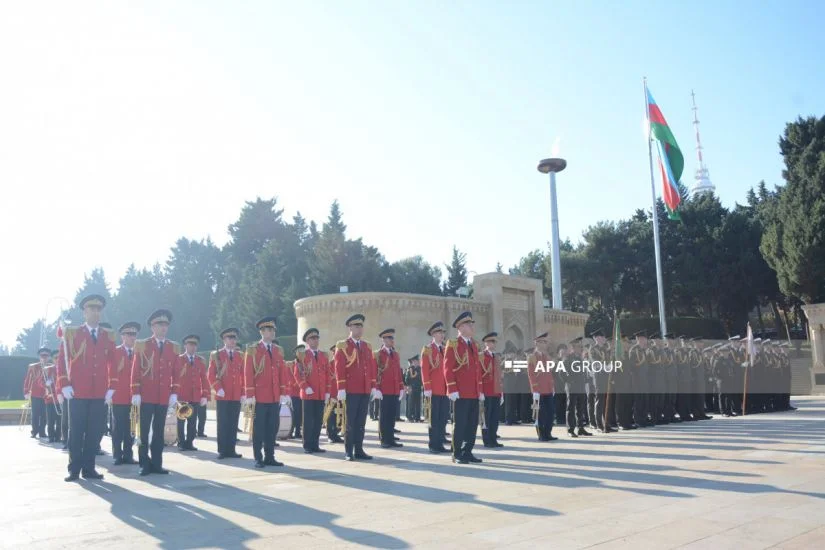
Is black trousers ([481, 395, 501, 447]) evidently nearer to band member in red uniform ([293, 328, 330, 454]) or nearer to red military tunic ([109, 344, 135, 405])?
band member in red uniform ([293, 328, 330, 454])

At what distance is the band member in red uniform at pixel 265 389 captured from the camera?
9406 millimetres

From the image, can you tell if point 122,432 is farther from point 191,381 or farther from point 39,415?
point 39,415

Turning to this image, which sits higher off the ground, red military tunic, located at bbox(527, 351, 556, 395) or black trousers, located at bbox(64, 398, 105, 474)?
red military tunic, located at bbox(527, 351, 556, 395)

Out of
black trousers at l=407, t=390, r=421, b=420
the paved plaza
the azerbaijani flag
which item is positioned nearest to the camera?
the paved plaza

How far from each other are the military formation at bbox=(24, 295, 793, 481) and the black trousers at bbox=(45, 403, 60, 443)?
0.03 m

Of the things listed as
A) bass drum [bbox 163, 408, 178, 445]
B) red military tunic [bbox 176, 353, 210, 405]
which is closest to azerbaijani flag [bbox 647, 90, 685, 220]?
red military tunic [bbox 176, 353, 210, 405]

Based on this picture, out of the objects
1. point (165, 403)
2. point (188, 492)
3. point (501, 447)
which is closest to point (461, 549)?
point (188, 492)

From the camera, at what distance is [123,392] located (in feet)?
31.4

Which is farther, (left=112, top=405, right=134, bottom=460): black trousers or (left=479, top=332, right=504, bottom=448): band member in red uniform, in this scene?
(left=479, top=332, right=504, bottom=448): band member in red uniform

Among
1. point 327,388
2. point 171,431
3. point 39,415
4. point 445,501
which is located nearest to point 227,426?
point 327,388

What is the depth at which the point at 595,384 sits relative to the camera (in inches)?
560

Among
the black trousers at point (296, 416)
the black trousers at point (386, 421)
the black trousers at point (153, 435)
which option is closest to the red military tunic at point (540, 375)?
the black trousers at point (386, 421)

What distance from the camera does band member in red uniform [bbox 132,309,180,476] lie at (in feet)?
29.0

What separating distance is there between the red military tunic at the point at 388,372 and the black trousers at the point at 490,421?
72.4 inches
